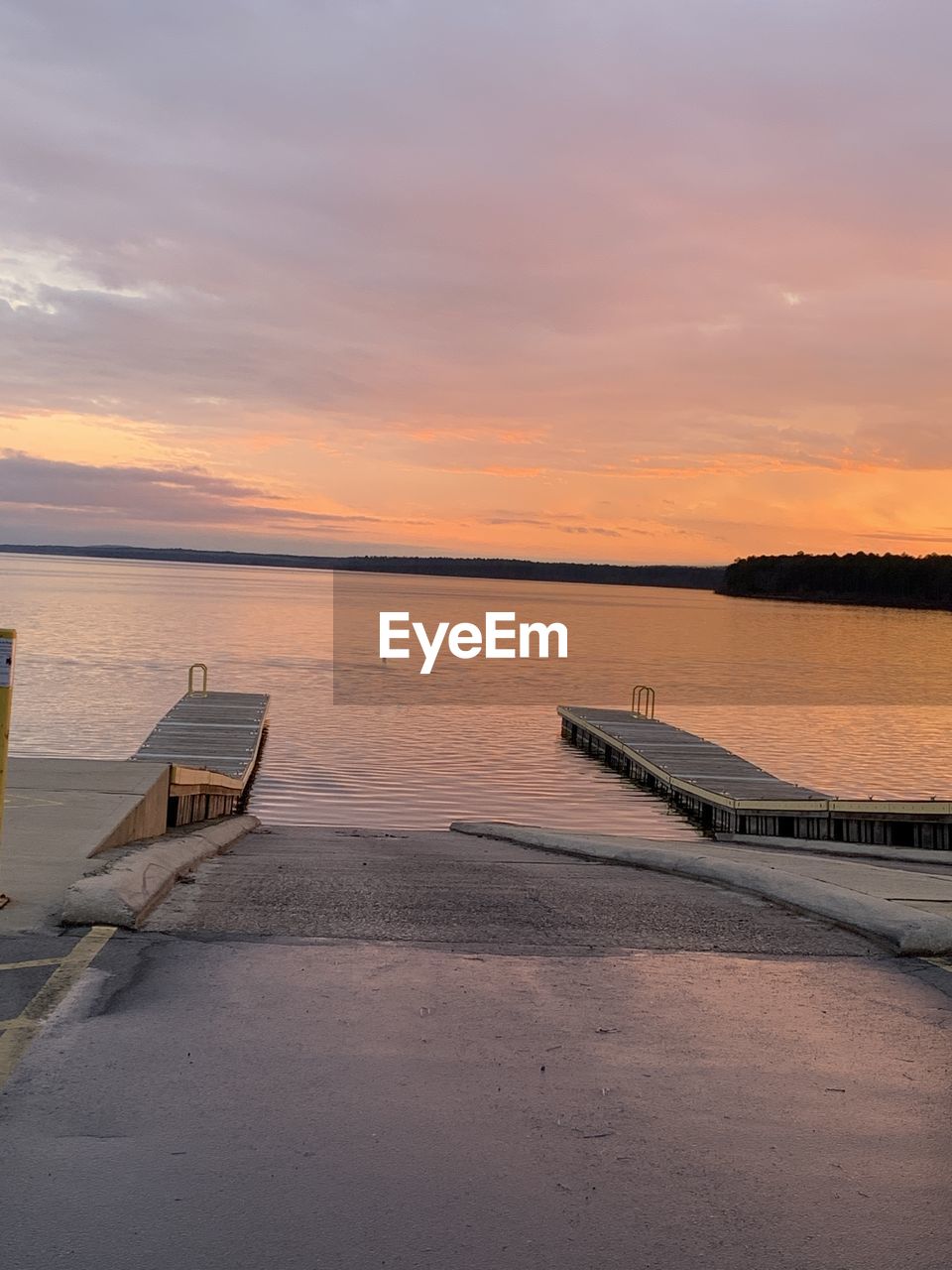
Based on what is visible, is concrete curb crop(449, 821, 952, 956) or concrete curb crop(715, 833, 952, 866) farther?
concrete curb crop(715, 833, 952, 866)

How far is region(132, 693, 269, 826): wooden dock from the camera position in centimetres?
1661

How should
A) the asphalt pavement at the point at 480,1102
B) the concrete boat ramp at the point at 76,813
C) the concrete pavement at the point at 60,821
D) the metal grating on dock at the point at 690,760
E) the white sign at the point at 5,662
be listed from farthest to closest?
the metal grating on dock at the point at 690,760 → the concrete boat ramp at the point at 76,813 → the concrete pavement at the point at 60,821 → the white sign at the point at 5,662 → the asphalt pavement at the point at 480,1102

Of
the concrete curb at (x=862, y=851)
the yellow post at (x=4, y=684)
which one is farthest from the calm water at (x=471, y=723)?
the yellow post at (x=4, y=684)

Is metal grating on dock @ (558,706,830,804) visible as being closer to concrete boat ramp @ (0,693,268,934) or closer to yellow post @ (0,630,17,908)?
concrete boat ramp @ (0,693,268,934)

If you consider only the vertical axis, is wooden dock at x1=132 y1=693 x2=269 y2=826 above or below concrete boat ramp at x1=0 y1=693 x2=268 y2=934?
below

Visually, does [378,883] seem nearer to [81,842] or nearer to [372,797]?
[81,842]

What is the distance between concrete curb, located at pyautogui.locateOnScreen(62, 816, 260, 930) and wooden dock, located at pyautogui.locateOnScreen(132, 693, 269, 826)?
20.9 feet

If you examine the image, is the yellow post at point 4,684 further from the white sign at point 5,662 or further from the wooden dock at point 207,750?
the wooden dock at point 207,750

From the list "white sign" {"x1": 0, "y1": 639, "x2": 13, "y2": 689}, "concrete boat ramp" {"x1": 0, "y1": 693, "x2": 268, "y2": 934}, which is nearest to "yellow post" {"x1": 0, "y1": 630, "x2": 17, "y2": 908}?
"white sign" {"x1": 0, "y1": 639, "x2": 13, "y2": 689}

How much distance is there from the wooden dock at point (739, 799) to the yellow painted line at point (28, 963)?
17.6 metres

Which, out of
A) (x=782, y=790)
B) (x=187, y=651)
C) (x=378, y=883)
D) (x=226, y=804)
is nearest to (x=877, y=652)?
(x=187, y=651)

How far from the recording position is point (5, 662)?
6.58m

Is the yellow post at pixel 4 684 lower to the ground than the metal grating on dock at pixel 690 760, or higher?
higher

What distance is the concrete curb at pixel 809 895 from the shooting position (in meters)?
6.68
